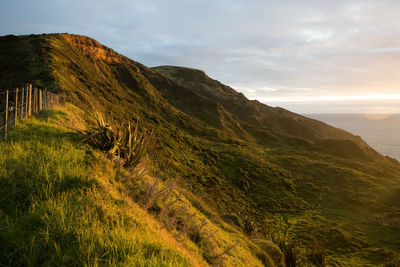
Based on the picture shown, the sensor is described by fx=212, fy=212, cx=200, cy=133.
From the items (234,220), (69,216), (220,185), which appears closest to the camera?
(69,216)

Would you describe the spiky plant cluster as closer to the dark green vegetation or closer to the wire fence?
the dark green vegetation

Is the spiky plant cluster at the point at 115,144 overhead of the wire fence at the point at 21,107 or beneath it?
beneath

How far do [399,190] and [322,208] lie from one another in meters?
14.4

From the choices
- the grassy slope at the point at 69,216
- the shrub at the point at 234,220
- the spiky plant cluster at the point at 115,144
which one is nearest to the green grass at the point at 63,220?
the grassy slope at the point at 69,216

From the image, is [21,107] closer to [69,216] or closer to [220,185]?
[69,216]

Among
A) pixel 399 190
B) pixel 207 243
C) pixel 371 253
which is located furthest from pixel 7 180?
pixel 399 190

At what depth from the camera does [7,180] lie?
3107 mm

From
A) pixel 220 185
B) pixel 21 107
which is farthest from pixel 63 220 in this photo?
pixel 220 185

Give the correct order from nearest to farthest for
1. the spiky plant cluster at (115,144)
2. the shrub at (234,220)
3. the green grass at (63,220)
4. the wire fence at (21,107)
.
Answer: the green grass at (63,220)
the wire fence at (21,107)
the spiky plant cluster at (115,144)
the shrub at (234,220)

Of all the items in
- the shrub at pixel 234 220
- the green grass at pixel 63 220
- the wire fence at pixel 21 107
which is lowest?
the shrub at pixel 234 220

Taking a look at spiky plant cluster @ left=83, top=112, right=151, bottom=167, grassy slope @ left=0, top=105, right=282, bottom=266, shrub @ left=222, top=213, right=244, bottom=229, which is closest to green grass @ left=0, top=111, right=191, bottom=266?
grassy slope @ left=0, top=105, right=282, bottom=266

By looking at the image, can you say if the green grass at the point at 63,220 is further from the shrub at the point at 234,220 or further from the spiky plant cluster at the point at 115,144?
the shrub at the point at 234,220

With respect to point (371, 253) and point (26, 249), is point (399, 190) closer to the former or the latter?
point (371, 253)

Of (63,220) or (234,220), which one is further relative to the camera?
(234,220)
